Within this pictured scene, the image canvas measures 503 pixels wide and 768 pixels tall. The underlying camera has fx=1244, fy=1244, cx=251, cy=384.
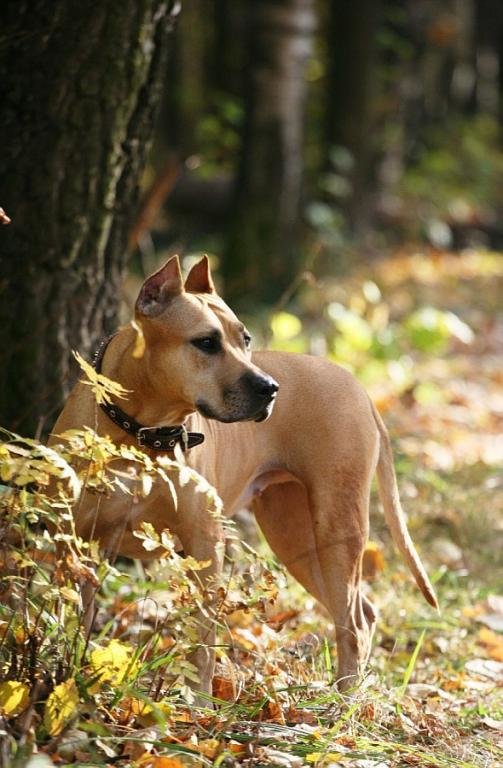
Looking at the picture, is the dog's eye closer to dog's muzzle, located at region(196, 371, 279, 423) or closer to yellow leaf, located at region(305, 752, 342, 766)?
dog's muzzle, located at region(196, 371, 279, 423)

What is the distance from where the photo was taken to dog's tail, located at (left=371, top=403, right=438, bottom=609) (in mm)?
4770

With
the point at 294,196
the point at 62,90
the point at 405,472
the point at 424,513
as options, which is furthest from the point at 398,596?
the point at 294,196

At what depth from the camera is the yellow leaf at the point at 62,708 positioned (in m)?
3.31

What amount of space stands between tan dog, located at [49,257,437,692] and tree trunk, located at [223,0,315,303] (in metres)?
6.03

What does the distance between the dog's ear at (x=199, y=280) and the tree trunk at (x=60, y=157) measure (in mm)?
702

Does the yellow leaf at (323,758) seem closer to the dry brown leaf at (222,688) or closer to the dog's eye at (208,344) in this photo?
the dry brown leaf at (222,688)

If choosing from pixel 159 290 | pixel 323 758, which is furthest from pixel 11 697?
pixel 159 290

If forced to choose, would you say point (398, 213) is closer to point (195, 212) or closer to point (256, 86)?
point (195, 212)

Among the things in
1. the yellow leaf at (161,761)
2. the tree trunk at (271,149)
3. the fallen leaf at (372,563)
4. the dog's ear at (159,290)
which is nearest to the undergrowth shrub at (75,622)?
the yellow leaf at (161,761)

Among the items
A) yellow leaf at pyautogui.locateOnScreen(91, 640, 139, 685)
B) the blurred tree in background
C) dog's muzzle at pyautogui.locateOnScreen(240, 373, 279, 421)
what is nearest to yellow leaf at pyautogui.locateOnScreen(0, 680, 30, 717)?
yellow leaf at pyautogui.locateOnScreen(91, 640, 139, 685)

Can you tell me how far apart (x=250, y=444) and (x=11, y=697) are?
179cm

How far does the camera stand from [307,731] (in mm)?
3756

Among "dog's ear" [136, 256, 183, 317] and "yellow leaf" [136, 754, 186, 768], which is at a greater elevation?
"dog's ear" [136, 256, 183, 317]

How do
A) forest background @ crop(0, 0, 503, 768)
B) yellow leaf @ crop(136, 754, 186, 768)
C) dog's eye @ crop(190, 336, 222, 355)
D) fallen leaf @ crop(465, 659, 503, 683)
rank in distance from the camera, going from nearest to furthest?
yellow leaf @ crop(136, 754, 186, 768) < forest background @ crop(0, 0, 503, 768) < dog's eye @ crop(190, 336, 222, 355) < fallen leaf @ crop(465, 659, 503, 683)
